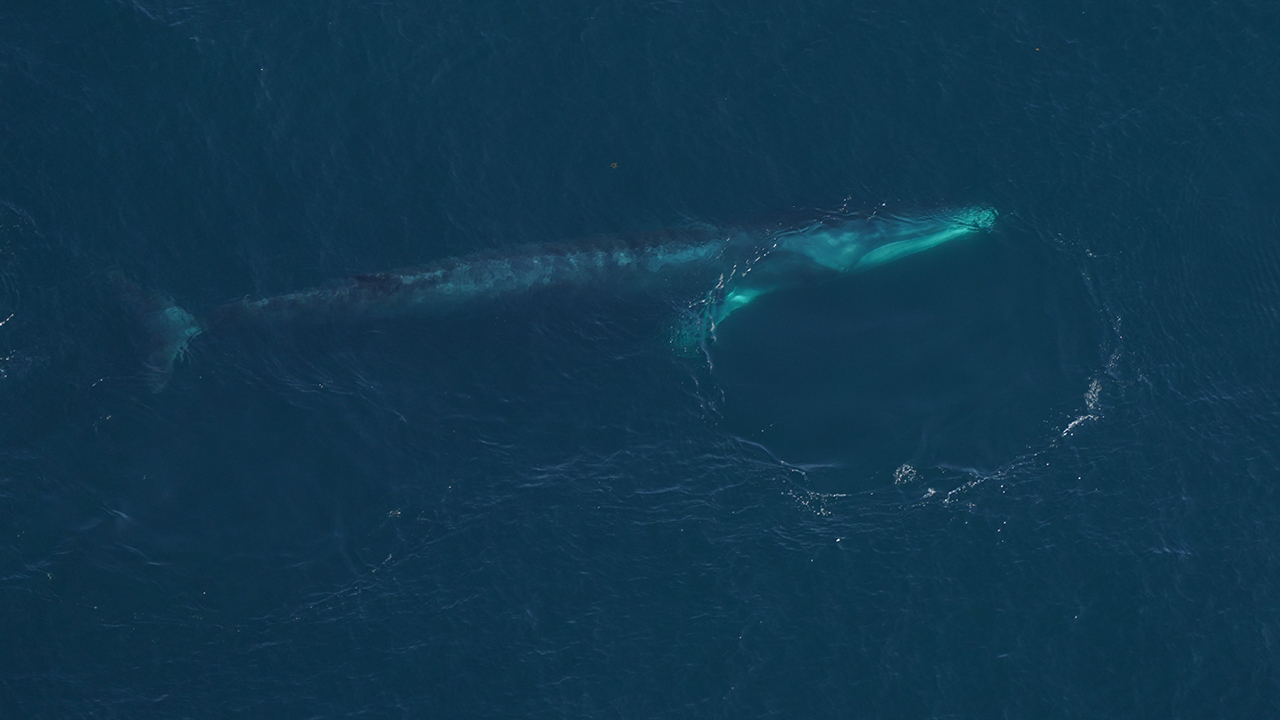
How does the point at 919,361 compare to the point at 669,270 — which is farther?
the point at 669,270

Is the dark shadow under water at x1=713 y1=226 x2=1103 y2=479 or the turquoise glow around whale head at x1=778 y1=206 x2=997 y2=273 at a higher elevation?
the turquoise glow around whale head at x1=778 y1=206 x2=997 y2=273

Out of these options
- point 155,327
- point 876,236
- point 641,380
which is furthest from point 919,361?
point 155,327

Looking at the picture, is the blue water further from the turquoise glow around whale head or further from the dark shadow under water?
the turquoise glow around whale head

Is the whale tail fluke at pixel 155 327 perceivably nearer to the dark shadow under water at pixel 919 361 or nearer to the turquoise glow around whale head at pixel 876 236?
the dark shadow under water at pixel 919 361

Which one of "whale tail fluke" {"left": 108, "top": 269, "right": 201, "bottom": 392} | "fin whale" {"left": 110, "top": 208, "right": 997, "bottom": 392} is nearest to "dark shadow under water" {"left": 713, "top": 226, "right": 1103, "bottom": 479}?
"fin whale" {"left": 110, "top": 208, "right": 997, "bottom": 392}

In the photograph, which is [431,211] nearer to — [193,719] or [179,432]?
[179,432]

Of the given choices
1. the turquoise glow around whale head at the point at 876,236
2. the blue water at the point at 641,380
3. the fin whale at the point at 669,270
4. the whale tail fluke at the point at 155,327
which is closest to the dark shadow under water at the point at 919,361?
the blue water at the point at 641,380

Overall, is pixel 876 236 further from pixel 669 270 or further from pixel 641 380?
pixel 641 380
